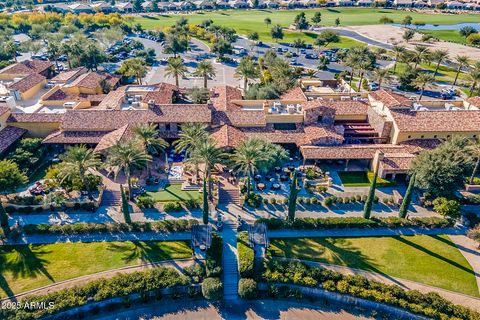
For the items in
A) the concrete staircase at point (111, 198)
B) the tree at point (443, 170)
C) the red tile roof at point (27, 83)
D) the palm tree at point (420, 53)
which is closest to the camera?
the tree at point (443, 170)

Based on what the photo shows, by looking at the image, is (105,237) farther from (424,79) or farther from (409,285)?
(424,79)

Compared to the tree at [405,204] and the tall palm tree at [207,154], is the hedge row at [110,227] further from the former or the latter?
→ the tree at [405,204]

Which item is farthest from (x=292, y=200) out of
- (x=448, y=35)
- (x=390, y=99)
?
(x=448, y=35)

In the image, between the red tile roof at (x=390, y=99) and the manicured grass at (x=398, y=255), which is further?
the red tile roof at (x=390, y=99)

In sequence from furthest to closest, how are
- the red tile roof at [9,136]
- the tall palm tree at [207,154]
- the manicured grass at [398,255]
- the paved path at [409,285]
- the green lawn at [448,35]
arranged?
the green lawn at [448,35] < the red tile roof at [9,136] < the tall palm tree at [207,154] < the manicured grass at [398,255] < the paved path at [409,285]

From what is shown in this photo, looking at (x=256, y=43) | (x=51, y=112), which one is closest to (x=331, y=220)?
(x=51, y=112)

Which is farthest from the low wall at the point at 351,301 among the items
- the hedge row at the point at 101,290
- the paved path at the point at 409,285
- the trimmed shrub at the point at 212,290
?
the hedge row at the point at 101,290
